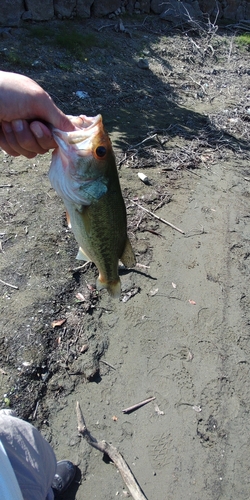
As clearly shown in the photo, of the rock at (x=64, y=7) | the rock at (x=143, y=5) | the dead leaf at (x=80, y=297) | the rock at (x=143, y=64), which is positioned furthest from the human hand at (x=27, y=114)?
the rock at (x=143, y=5)

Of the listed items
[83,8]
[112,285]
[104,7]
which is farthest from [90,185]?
[104,7]

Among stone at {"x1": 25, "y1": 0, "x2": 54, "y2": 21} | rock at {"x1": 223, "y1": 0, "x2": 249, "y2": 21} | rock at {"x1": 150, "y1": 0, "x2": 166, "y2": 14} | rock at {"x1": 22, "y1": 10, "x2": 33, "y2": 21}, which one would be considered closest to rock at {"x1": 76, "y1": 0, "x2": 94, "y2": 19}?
stone at {"x1": 25, "y1": 0, "x2": 54, "y2": 21}

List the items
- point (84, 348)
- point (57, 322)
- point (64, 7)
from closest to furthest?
point (84, 348)
point (57, 322)
point (64, 7)

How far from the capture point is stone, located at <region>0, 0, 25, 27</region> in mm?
8875

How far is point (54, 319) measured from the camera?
382cm

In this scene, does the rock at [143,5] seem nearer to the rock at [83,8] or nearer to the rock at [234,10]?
the rock at [83,8]

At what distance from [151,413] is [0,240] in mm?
2558

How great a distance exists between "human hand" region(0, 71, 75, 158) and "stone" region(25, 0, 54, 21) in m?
9.42

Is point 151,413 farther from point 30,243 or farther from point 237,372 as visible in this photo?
point 30,243

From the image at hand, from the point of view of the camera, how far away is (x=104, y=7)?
11008mm

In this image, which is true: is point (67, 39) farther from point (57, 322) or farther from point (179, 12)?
point (57, 322)

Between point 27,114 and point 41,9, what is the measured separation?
9747 millimetres

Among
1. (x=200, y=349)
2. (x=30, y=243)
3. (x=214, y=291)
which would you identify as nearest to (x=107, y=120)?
(x=30, y=243)

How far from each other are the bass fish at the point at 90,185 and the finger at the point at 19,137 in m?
0.11
